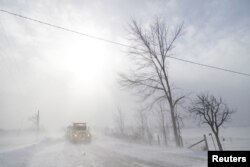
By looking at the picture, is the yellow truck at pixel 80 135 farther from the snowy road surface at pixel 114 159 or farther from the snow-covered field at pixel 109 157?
the snowy road surface at pixel 114 159

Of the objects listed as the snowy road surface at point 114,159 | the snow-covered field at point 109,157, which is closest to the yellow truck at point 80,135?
the snow-covered field at point 109,157

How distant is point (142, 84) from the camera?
65.0 ft

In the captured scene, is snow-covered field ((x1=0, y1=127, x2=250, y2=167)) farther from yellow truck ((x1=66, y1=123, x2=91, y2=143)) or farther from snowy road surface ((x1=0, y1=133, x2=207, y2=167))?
yellow truck ((x1=66, y1=123, x2=91, y2=143))

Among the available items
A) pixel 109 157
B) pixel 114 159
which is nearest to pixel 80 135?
pixel 109 157

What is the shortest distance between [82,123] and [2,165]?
2128cm

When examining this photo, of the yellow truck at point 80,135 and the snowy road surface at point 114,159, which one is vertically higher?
the snowy road surface at point 114,159

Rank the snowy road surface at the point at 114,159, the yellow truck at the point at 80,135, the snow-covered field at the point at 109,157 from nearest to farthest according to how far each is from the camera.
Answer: the snowy road surface at the point at 114,159 < the snow-covered field at the point at 109,157 < the yellow truck at the point at 80,135

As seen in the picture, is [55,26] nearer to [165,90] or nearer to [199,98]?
[165,90]

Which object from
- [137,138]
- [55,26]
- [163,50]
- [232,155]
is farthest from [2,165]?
[137,138]

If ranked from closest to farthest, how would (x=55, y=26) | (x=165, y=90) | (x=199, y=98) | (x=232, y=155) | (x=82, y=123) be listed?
(x=232, y=155)
(x=55, y=26)
(x=165, y=90)
(x=199, y=98)
(x=82, y=123)

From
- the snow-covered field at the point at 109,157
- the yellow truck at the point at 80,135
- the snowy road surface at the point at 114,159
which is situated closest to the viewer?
the snowy road surface at the point at 114,159

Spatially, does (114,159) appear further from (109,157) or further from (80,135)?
(80,135)

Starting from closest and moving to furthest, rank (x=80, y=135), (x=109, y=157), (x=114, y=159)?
(x=114, y=159) → (x=109, y=157) → (x=80, y=135)

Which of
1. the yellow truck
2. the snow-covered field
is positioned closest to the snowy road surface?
the snow-covered field
